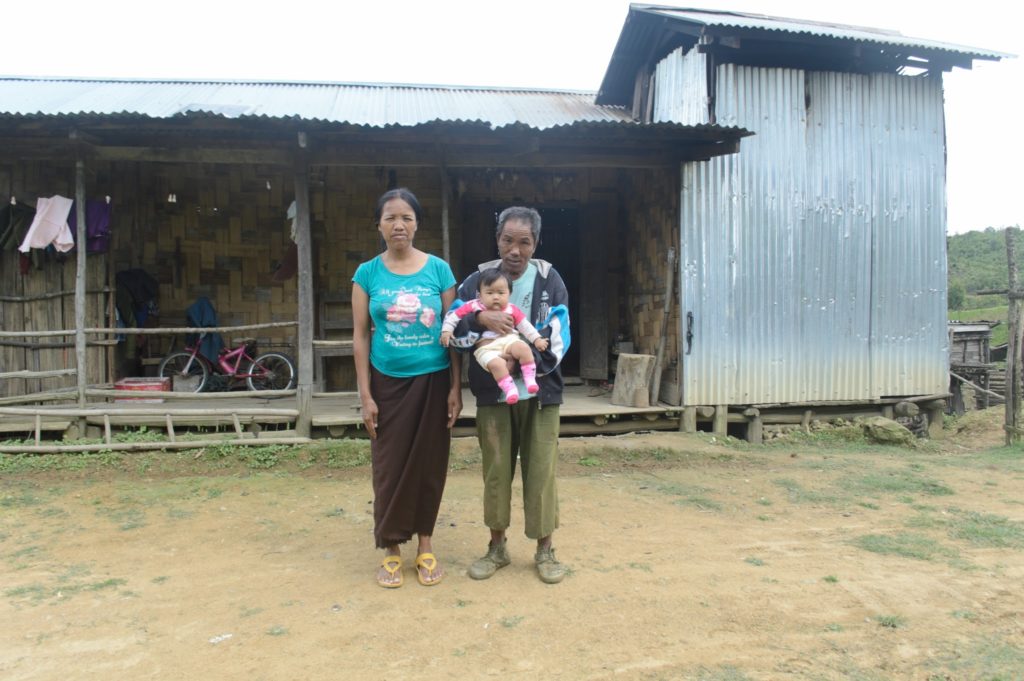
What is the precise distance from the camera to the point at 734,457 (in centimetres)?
625

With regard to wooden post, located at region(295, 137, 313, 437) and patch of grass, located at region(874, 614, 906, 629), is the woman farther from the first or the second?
wooden post, located at region(295, 137, 313, 437)

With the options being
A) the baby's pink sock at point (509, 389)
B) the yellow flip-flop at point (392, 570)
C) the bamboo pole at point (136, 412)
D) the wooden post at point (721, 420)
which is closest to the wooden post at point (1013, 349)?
the wooden post at point (721, 420)

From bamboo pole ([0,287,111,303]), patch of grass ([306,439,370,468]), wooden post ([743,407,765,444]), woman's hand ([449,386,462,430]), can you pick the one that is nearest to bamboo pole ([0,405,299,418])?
patch of grass ([306,439,370,468])

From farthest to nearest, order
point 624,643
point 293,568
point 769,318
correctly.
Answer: point 769,318 < point 293,568 < point 624,643

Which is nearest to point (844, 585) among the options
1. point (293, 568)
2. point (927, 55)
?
point (293, 568)

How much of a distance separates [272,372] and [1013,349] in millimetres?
8206

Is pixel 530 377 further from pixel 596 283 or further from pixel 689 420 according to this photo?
pixel 596 283

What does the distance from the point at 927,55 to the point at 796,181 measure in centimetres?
201

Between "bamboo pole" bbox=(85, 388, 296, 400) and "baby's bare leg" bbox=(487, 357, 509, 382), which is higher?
"baby's bare leg" bbox=(487, 357, 509, 382)

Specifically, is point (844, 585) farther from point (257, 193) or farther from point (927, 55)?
point (257, 193)

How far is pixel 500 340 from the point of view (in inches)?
111

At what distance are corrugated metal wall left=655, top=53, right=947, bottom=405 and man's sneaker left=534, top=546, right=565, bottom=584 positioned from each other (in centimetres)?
404

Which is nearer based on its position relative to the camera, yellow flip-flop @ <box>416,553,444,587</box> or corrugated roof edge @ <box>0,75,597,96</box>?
yellow flip-flop @ <box>416,553,444,587</box>

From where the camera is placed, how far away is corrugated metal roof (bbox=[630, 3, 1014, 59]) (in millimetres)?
6520
